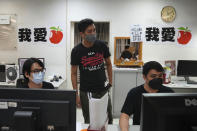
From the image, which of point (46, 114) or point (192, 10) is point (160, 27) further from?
point (46, 114)

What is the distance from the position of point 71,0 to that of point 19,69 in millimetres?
1802

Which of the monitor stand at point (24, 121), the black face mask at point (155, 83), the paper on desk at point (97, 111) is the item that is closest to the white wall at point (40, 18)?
the black face mask at point (155, 83)

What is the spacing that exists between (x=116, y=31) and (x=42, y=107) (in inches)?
118

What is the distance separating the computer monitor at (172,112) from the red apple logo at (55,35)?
10.5 ft

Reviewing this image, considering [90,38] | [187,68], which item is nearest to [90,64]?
[90,38]

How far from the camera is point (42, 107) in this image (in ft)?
2.89

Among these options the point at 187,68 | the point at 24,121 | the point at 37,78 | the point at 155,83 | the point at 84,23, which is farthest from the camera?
the point at 187,68

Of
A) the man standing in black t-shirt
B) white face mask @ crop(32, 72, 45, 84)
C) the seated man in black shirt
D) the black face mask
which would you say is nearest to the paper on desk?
the seated man in black shirt

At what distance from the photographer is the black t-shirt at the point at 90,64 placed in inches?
82.0

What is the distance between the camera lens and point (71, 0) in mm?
3592

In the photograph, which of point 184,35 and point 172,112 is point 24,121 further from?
point 184,35

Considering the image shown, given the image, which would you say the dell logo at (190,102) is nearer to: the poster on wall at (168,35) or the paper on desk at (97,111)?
the paper on desk at (97,111)

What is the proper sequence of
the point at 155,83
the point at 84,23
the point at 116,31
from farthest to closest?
the point at 116,31
the point at 84,23
the point at 155,83

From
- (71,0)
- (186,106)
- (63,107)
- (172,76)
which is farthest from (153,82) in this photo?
(71,0)
